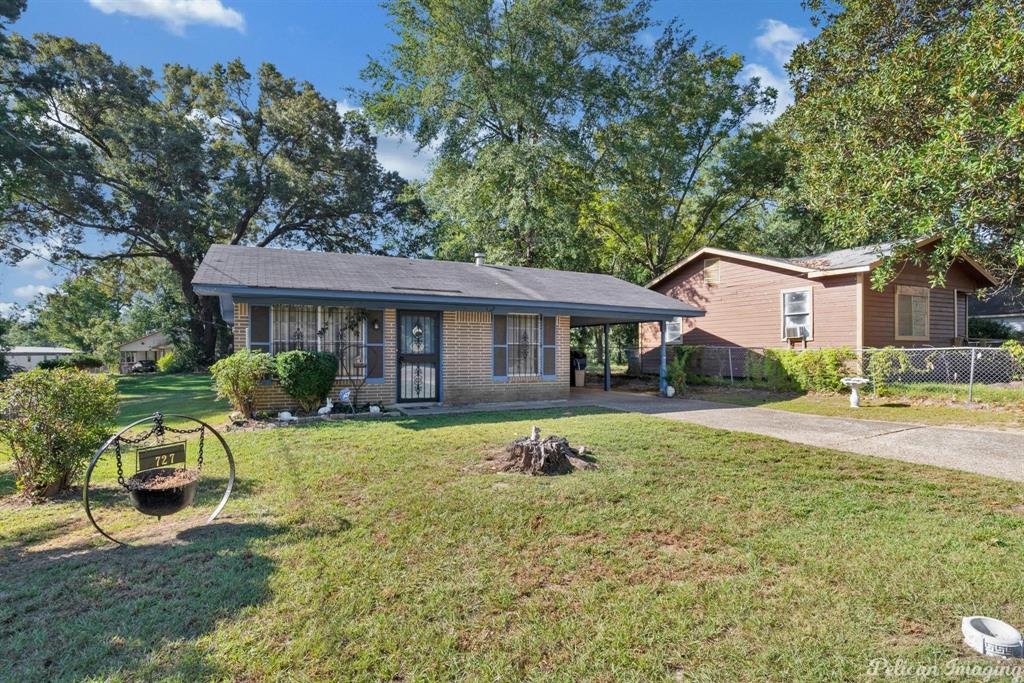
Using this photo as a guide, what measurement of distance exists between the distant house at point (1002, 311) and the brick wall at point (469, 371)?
19.5 meters

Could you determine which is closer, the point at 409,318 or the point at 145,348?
the point at 409,318

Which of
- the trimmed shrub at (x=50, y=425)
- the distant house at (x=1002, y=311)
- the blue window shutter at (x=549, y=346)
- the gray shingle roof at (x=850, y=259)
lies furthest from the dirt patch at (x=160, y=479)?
the distant house at (x=1002, y=311)

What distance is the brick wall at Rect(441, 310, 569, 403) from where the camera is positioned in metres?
11.3

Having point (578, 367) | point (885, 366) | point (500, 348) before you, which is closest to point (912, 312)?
point (885, 366)

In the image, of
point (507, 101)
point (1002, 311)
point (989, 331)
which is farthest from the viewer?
point (1002, 311)

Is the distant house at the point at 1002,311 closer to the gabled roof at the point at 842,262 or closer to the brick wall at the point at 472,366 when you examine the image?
the gabled roof at the point at 842,262

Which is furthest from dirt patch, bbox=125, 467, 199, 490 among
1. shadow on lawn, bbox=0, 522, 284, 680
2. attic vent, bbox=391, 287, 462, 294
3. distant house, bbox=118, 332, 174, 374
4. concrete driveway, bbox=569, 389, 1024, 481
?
distant house, bbox=118, 332, 174, 374

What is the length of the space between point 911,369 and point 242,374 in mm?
14430

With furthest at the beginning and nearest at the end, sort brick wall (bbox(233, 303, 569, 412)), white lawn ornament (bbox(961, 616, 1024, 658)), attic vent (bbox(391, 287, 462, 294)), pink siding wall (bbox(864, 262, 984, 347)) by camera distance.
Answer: pink siding wall (bbox(864, 262, 984, 347)) → brick wall (bbox(233, 303, 569, 412)) → attic vent (bbox(391, 287, 462, 294)) → white lawn ornament (bbox(961, 616, 1024, 658))

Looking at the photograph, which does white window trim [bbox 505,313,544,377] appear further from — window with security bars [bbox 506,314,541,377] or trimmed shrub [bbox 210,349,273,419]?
trimmed shrub [bbox 210,349,273,419]

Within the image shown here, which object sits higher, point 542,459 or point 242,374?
point 242,374

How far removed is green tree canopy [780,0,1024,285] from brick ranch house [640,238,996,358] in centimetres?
152

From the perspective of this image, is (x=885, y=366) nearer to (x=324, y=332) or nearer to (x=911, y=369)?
(x=911, y=369)

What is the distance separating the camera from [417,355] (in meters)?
11.1
